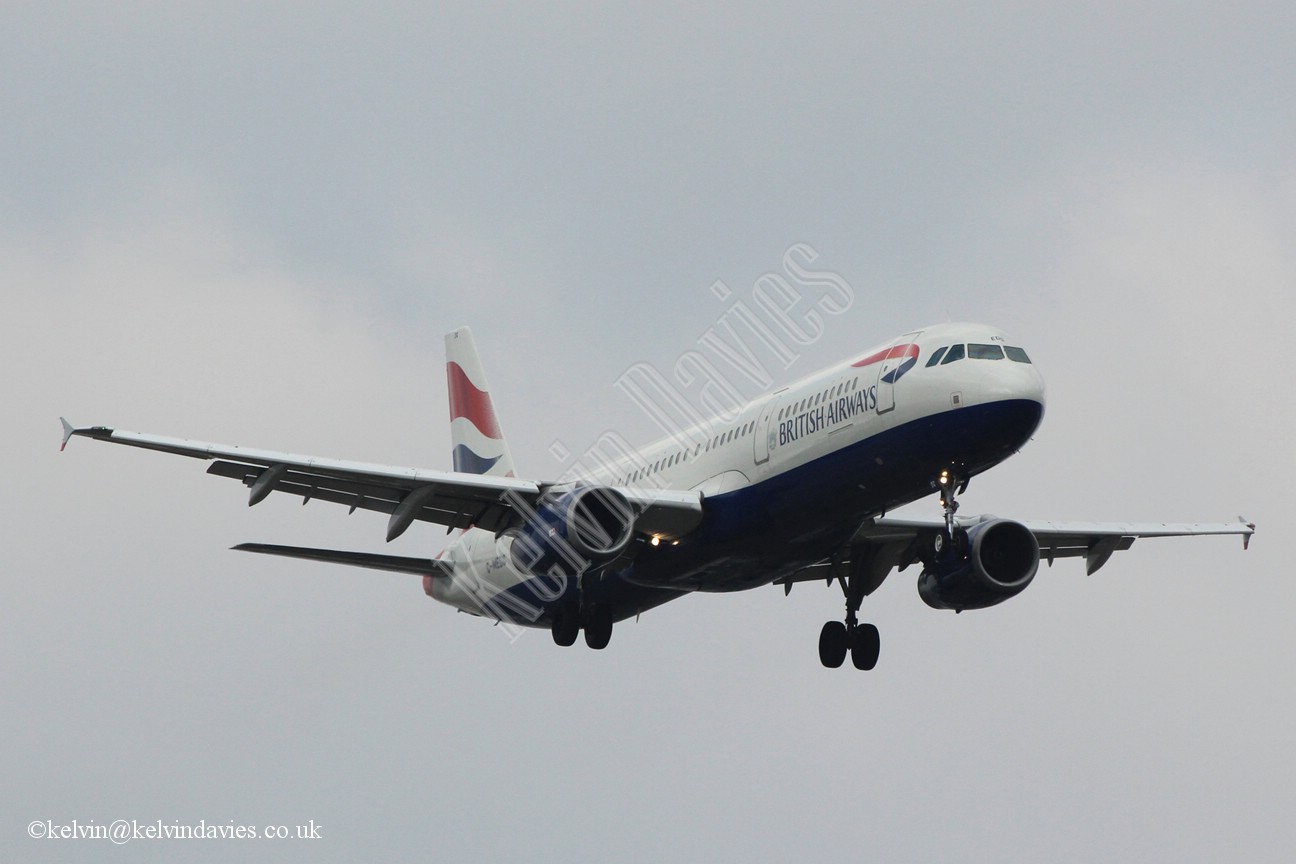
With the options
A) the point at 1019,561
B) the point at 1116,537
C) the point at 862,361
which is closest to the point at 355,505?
the point at 862,361

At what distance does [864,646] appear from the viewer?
39625 millimetres

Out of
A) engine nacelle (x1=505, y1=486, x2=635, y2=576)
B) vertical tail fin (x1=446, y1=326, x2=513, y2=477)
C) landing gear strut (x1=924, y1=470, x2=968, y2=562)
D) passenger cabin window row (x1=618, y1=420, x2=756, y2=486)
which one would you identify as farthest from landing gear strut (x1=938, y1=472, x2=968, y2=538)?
vertical tail fin (x1=446, y1=326, x2=513, y2=477)

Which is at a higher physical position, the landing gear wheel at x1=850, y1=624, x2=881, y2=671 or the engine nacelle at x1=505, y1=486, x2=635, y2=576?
the engine nacelle at x1=505, y1=486, x2=635, y2=576

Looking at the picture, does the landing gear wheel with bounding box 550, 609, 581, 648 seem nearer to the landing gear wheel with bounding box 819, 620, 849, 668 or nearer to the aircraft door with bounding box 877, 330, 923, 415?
the landing gear wheel with bounding box 819, 620, 849, 668

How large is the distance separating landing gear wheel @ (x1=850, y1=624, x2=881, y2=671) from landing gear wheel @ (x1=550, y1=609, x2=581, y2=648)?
5.89 m

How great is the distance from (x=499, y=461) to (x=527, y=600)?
23.8 feet

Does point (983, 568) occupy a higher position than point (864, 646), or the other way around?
point (983, 568)

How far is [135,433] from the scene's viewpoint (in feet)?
108

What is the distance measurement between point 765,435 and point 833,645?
6948 millimetres

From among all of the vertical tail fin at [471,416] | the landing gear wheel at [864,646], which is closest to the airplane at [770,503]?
the landing gear wheel at [864,646]

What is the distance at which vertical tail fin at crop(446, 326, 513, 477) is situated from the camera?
47.4 m

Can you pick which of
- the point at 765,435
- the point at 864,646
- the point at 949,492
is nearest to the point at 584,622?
the point at 864,646

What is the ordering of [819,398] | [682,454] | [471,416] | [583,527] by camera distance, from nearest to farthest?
1. [819,398]
2. [583,527]
3. [682,454]
4. [471,416]

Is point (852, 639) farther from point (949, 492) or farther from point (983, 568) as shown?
point (949, 492)
